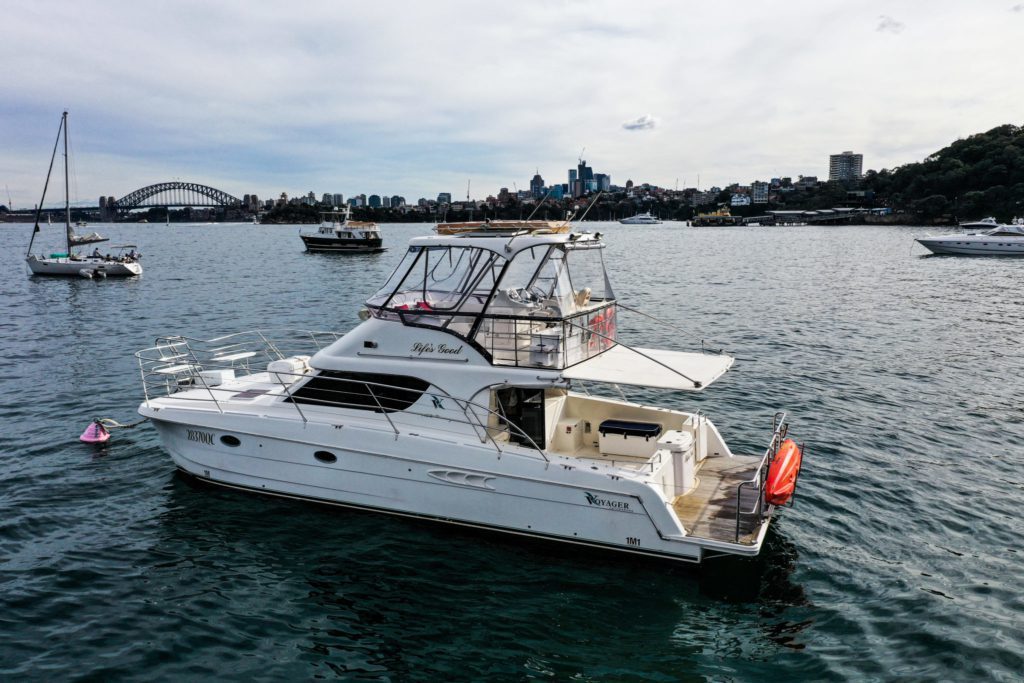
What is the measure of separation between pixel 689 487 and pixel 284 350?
16.6 metres

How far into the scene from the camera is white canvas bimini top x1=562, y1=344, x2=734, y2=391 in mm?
10062

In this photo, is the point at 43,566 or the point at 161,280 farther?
the point at 161,280

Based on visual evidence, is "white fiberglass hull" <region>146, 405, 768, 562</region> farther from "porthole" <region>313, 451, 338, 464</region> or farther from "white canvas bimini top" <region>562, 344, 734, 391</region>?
"white canvas bimini top" <region>562, 344, 734, 391</region>

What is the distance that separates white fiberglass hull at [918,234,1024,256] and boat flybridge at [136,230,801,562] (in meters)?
64.2

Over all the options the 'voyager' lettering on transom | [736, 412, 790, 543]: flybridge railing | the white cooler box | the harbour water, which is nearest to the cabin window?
the harbour water

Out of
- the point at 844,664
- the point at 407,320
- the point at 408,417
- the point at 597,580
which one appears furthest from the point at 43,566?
the point at 844,664

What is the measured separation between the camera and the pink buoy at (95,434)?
48.3ft

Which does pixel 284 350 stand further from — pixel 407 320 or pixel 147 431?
pixel 407 320

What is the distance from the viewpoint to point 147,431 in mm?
15555

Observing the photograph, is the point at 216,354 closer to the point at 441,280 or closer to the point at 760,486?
the point at 441,280

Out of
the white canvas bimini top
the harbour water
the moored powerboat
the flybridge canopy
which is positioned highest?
the moored powerboat

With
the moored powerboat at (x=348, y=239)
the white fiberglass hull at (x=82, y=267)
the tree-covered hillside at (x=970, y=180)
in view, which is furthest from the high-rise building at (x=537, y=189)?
the tree-covered hillside at (x=970, y=180)

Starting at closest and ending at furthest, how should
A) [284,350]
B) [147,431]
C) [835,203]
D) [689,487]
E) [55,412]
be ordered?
[689,487]
[147,431]
[55,412]
[284,350]
[835,203]

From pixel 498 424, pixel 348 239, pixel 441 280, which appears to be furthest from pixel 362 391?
pixel 348 239
